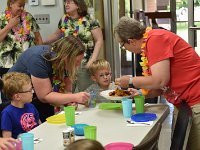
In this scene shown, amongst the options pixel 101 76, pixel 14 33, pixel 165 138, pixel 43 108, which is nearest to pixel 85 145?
pixel 43 108

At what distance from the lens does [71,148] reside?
1.44 m

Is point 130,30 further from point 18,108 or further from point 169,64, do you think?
point 18,108

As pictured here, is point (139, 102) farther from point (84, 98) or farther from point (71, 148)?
point (71, 148)

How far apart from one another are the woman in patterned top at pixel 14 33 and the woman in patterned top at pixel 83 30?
0.40 m

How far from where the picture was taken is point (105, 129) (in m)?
2.37

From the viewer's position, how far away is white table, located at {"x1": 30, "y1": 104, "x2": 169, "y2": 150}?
2.17 m

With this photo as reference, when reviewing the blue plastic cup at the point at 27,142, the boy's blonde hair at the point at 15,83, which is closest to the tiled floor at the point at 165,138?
the boy's blonde hair at the point at 15,83

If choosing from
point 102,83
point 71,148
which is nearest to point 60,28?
point 102,83

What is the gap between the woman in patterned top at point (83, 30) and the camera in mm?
4129

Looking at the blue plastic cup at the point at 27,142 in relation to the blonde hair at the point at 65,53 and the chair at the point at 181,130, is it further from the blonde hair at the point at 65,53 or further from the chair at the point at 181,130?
the blonde hair at the point at 65,53

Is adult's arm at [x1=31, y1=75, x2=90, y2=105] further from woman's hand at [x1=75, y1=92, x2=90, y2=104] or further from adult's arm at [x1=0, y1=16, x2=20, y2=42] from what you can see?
adult's arm at [x1=0, y1=16, x2=20, y2=42]

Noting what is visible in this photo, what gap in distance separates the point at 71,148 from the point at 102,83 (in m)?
2.02

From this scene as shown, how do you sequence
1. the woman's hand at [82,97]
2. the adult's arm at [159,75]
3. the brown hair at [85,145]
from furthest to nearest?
the woman's hand at [82,97], the adult's arm at [159,75], the brown hair at [85,145]

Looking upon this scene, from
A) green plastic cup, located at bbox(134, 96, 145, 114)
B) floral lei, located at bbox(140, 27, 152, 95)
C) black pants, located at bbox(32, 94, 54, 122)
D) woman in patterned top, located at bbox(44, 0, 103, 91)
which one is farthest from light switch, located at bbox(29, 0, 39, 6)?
green plastic cup, located at bbox(134, 96, 145, 114)
